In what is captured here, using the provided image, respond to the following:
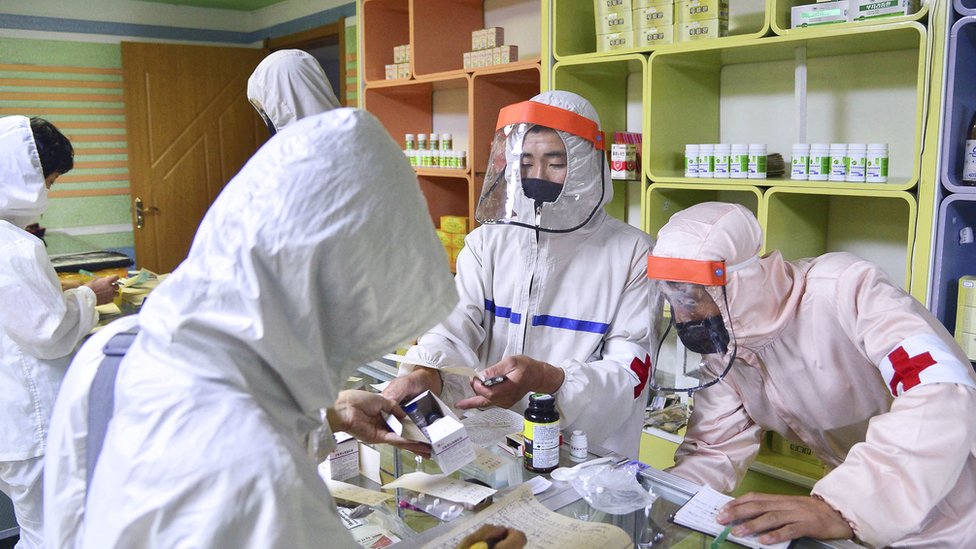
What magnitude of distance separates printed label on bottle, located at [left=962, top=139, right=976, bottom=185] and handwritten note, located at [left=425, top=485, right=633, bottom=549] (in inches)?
54.6

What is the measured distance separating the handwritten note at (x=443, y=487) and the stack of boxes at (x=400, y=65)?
2601 millimetres

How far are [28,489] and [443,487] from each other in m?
1.64

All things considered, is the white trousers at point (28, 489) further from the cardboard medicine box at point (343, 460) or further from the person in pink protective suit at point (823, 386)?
the person in pink protective suit at point (823, 386)

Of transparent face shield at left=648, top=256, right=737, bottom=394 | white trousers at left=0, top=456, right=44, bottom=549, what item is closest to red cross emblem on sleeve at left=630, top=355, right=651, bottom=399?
transparent face shield at left=648, top=256, right=737, bottom=394

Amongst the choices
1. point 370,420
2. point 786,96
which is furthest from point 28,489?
point 786,96

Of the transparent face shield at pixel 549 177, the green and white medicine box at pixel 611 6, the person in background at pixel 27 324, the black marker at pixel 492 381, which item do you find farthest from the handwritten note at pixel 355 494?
the green and white medicine box at pixel 611 6

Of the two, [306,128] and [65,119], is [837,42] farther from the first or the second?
[65,119]

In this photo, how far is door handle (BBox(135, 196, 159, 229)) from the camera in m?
5.07

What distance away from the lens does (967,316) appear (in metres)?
1.90

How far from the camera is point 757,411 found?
157 centimetres

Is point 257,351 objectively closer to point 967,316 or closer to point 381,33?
point 967,316

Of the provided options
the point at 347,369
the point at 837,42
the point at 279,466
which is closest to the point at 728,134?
the point at 837,42

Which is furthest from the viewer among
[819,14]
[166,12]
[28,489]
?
[166,12]

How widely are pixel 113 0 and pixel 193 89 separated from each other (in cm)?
78
